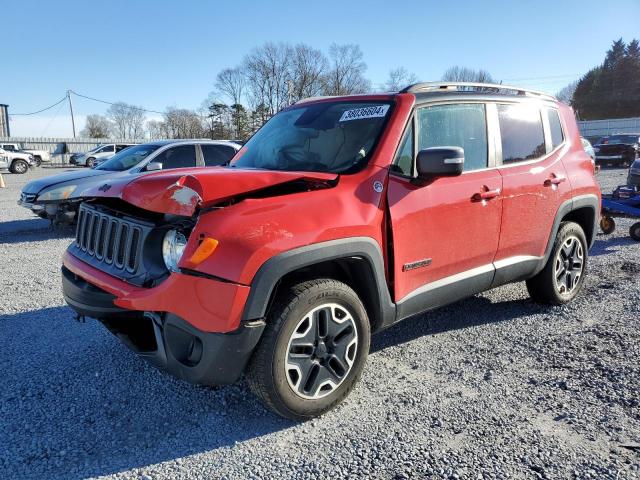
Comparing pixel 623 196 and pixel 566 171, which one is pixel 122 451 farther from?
pixel 623 196

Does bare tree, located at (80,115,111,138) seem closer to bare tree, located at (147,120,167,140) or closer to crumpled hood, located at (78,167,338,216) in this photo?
bare tree, located at (147,120,167,140)

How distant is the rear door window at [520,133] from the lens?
411cm

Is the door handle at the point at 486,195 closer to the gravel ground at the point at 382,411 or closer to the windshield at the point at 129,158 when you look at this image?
the gravel ground at the point at 382,411

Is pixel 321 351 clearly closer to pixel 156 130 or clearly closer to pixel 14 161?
pixel 14 161

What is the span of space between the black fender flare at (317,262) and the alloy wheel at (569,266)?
234 centimetres

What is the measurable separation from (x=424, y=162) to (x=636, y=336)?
2456mm

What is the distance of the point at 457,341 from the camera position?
160 inches

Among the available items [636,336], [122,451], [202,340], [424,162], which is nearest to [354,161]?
[424,162]

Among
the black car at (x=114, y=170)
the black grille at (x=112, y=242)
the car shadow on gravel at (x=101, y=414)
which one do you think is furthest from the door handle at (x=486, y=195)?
the black car at (x=114, y=170)

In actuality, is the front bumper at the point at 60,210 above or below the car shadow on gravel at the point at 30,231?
above

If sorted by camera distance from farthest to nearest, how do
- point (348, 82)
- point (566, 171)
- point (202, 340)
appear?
point (348, 82)
point (566, 171)
point (202, 340)

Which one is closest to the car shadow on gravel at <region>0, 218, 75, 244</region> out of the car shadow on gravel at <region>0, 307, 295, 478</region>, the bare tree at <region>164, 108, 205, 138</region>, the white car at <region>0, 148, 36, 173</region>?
the car shadow on gravel at <region>0, 307, 295, 478</region>

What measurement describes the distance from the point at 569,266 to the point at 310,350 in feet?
10.5

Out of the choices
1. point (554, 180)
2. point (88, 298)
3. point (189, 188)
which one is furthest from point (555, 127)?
point (88, 298)
